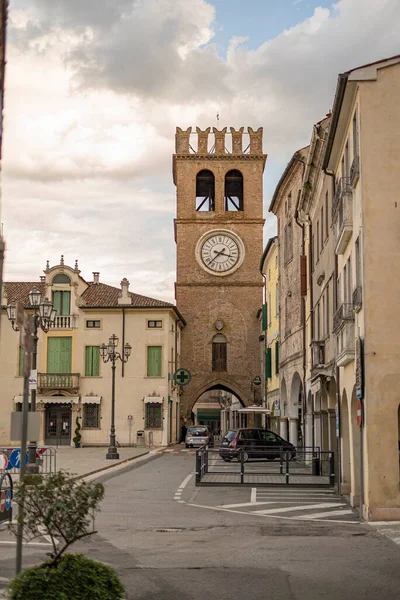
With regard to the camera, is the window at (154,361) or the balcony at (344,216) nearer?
the balcony at (344,216)

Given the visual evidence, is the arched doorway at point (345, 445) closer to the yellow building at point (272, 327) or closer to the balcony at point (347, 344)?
the balcony at point (347, 344)

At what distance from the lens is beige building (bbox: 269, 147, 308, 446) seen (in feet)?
114

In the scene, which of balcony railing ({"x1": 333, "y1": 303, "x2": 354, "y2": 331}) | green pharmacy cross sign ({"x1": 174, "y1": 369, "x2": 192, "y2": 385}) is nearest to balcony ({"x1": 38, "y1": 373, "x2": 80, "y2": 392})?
green pharmacy cross sign ({"x1": 174, "y1": 369, "x2": 192, "y2": 385})

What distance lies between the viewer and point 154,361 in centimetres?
5447

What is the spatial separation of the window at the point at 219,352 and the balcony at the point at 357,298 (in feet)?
150

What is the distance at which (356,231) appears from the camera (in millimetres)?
17406

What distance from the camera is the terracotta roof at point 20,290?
2199 inches

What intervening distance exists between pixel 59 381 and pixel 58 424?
273 centimetres

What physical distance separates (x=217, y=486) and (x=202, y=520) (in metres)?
7.02

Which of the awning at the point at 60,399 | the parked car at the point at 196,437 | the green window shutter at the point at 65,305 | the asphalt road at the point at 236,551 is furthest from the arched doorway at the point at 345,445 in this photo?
the green window shutter at the point at 65,305

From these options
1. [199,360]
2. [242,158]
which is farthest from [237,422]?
[242,158]

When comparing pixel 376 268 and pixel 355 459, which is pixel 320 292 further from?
pixel 376 268

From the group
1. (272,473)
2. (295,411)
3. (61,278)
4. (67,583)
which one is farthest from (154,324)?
(67,583)

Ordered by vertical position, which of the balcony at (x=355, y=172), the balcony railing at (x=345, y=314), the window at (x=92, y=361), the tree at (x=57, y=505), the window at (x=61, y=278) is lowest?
the tree at (x=57, y=505)
